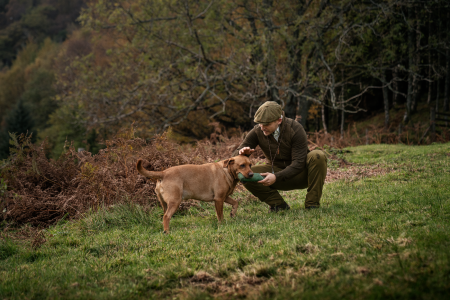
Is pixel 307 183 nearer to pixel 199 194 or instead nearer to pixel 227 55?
pixel 199 194

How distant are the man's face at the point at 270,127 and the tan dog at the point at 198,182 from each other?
588mm

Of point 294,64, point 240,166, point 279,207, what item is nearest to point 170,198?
point 240,166

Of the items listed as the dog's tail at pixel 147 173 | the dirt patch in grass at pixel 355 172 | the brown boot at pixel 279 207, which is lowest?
the dirt patch in grass at pixel 355 172

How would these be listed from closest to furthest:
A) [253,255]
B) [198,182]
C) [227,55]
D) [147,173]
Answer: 1. [253,255]
2. [147,173]
3. [198,182]
4. [227,55]

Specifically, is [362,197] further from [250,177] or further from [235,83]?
[235,83]

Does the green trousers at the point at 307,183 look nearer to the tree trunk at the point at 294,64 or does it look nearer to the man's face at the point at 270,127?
the man's face at the point at 270,127

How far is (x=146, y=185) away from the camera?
6918 mm

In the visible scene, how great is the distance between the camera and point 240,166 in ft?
17.9

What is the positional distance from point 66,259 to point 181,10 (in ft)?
51.7

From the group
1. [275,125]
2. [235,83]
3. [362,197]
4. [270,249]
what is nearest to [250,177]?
[275,125]

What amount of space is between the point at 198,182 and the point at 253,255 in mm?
2134

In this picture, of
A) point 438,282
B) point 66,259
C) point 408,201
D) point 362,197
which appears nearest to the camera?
point 438,282

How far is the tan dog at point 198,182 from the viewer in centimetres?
518

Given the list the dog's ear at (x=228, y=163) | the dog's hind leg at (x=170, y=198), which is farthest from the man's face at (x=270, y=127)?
the dog's hind leg at (x=170, y=198)
